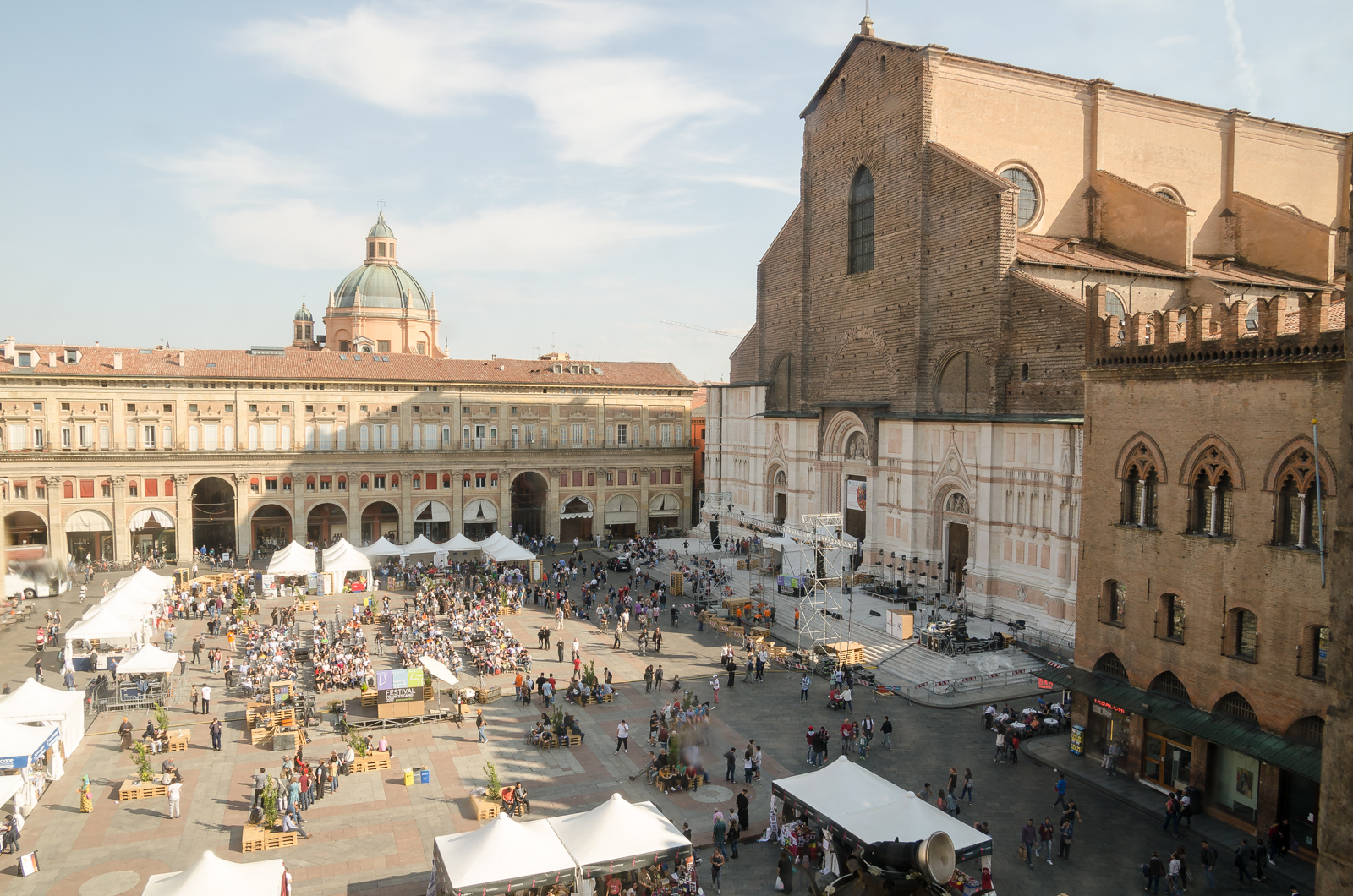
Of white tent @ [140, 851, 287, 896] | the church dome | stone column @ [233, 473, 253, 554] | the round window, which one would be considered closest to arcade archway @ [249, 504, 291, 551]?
stone column @ [233, 473, 253, 554]

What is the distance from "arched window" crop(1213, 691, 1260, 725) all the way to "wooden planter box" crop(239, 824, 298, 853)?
21076 mm

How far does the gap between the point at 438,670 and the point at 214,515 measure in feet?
110

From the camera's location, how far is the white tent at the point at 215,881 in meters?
15.5

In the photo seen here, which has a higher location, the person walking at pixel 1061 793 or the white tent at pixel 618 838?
the white tent at pixel 618 838

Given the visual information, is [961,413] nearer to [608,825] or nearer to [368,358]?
[608,825]

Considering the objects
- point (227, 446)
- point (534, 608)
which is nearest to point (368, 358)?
point (227, 446)

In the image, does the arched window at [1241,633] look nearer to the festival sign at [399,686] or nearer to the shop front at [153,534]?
the festival sign at [399,686]

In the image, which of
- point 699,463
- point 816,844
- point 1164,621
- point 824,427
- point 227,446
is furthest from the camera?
point 699,463

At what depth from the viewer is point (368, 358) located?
60.2 meters

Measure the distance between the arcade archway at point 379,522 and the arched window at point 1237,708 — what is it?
48262mm

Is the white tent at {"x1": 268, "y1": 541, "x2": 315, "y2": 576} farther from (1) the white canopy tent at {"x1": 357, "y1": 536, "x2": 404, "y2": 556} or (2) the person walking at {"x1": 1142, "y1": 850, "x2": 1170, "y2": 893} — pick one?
(2) the person walking at {"x1": 1142, "y1": 850, "x2": 1170, "y2": 893}

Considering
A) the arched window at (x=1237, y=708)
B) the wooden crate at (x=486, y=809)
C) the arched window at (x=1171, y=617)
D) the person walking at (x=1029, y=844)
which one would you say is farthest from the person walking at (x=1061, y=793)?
the wooden crate at (x=486, y=809)

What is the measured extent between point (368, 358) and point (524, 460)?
40.1 feet

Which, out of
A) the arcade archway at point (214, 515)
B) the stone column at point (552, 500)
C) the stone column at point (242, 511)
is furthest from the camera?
the stone column at point (552, 500)
